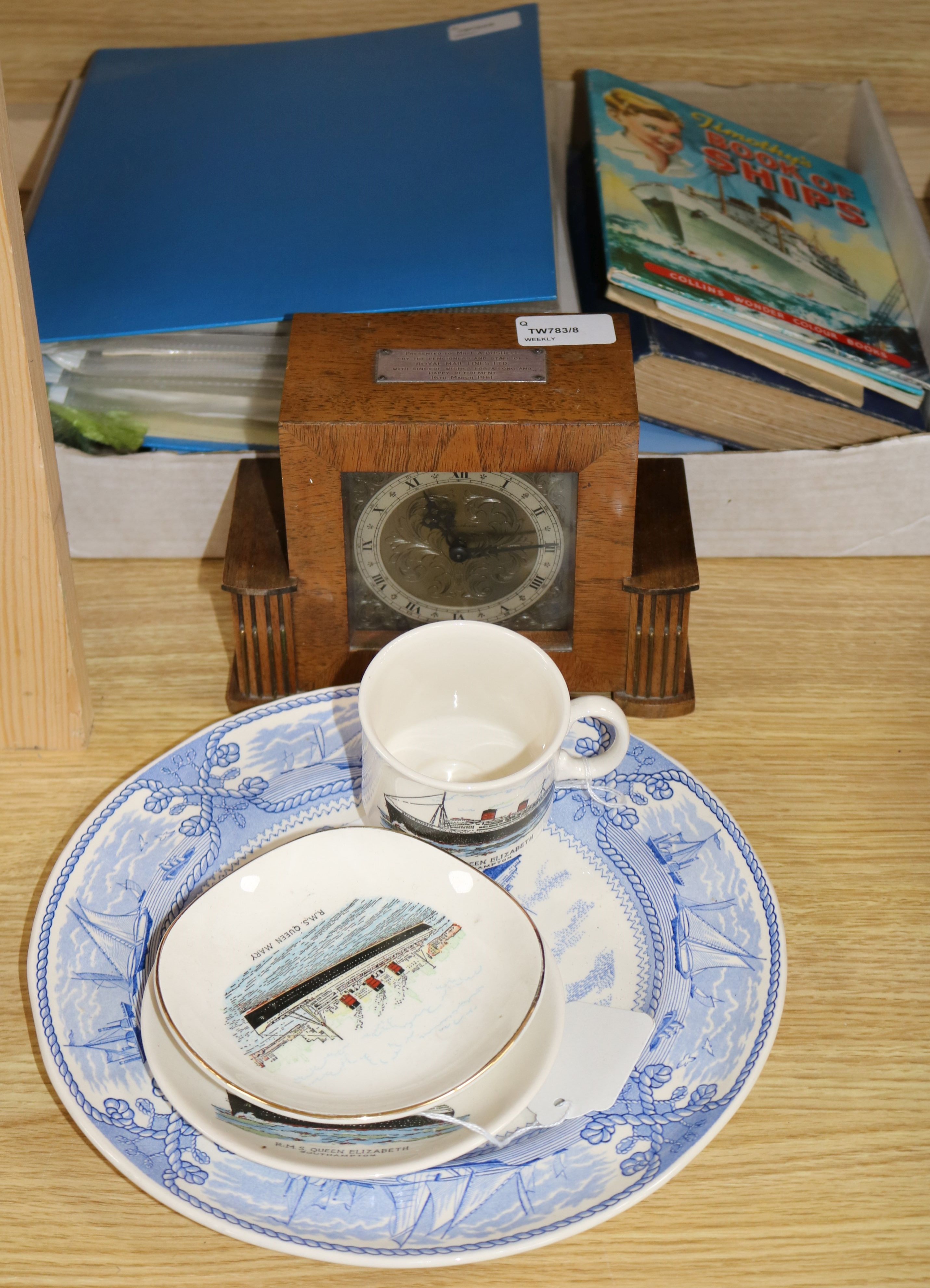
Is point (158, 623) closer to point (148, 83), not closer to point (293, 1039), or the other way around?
point (293, 1039)

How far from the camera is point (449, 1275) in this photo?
0.52 meters

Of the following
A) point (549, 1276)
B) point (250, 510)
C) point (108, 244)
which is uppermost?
point (108, 244)

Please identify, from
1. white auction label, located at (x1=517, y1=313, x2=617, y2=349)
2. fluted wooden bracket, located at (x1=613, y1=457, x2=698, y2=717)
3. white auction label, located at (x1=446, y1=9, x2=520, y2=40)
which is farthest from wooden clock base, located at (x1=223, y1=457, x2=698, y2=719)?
white auction label, located at (x1=446, y1=9, x2=520, y2=40)

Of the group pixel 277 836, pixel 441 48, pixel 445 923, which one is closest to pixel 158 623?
pixel 277 836

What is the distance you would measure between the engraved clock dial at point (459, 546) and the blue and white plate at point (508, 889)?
8 centimetres

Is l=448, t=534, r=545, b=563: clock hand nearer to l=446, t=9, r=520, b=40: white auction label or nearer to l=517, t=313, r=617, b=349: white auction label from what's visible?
l=517, t=313, r=617, b=349: white auction label

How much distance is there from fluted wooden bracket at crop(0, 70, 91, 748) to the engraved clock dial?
0.17m

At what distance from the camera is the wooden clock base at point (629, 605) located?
720 millimetres

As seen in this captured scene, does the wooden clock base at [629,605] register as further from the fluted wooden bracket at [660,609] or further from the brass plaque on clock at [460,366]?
the brass plaque on clock at [460,366]

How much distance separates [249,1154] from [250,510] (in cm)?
40

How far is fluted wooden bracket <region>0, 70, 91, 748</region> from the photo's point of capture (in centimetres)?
59

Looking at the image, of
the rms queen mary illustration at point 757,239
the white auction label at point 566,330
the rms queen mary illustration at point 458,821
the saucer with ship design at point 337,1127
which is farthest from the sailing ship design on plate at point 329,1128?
the rms queen mary illustration at point 757,239

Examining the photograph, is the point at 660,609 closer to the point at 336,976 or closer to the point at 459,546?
the point at 459,546

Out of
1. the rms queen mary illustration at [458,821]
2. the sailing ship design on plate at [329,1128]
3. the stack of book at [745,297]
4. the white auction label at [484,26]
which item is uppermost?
the white auction label at [484,26]
